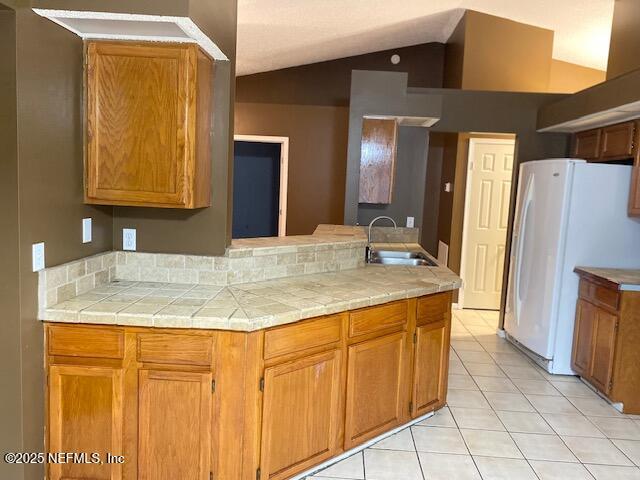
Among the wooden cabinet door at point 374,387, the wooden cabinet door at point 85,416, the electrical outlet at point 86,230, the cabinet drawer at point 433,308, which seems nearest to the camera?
the wooden cabinet door at point 85,416

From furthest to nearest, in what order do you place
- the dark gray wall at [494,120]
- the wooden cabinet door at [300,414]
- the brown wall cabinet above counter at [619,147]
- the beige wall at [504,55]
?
the beige wall at [504,55] → the dark gray wall at [494,120] → the brown wall cabinet above counter at [619,147] → the wooden cabinet door at [300,414]

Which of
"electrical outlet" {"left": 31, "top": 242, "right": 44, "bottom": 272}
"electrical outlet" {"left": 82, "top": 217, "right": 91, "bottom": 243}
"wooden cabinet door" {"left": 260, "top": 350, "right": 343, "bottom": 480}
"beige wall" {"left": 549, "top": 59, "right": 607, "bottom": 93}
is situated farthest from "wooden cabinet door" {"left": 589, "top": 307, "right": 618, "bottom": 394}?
"beige wall" {"left": 549, "top": 59, "right": 607, "bottom": 93}

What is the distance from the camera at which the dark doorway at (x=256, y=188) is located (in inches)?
299

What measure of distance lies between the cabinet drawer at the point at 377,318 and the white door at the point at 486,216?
3.28 meters

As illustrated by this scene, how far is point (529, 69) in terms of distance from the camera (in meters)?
5.25

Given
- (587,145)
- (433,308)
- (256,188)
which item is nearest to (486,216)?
(587,145)

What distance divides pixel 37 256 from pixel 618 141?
392 centimetres

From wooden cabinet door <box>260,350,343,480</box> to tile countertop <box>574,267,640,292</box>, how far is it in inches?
83.3

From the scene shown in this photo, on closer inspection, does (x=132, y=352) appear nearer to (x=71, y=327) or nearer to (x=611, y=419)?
(x=71, y=327)

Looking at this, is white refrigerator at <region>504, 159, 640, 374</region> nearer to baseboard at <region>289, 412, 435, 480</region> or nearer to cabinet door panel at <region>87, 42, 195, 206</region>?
baseboard at <region>289, 412, 435, 480</region>

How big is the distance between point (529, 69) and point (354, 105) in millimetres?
2277

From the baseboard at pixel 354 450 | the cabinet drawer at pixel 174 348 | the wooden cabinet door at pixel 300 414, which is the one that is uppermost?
the cabinet drawer at pixel 174 348

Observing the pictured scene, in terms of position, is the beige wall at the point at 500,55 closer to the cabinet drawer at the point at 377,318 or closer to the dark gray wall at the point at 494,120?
the dark gray wall at the point at 494,120

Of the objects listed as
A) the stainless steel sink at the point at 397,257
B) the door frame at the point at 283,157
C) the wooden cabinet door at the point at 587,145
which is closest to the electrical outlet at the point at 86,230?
the stainless steel sink at the point at 397,257
